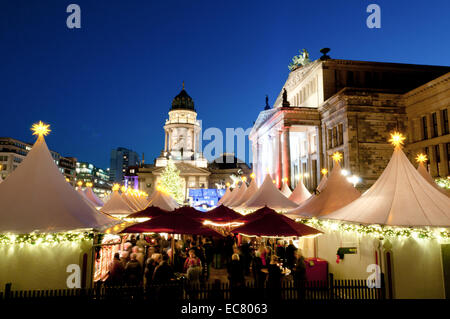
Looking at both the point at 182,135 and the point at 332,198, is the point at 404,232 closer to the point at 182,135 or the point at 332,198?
the point at 332,198

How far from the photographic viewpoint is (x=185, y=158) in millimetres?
89625

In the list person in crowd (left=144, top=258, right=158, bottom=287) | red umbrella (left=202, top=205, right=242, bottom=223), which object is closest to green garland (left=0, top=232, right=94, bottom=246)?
person in crowd (left=144, top=258, right=158, bottom=287)

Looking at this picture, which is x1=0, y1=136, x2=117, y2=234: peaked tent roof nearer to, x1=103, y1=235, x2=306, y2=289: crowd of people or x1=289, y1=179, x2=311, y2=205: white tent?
x1=103, y1=235, x2=306, y2=289: crowd of people

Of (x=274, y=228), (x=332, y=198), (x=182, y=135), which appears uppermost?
(x=182, y=135)

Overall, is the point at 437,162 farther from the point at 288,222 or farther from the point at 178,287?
the point at 178,287

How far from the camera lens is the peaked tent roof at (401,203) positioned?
8039 millimetres

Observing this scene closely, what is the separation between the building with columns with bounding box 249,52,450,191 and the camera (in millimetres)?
25281

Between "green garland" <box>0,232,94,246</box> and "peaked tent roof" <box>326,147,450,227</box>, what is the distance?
303 inches

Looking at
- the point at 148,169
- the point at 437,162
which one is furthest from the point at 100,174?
the point at 437,162

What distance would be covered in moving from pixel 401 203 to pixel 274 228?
3.65 meters

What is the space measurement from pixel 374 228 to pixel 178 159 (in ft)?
268

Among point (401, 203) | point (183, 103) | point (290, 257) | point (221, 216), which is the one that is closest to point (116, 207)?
point (221, 216)

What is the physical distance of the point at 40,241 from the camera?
25.3ft
